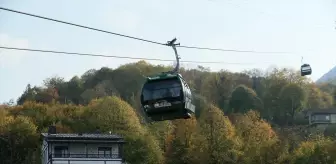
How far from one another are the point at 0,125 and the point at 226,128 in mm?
33133

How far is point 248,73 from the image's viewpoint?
565ft

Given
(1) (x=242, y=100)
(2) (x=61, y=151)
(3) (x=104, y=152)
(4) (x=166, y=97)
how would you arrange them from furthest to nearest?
(1) (x=242, y=100) < (3) (x=104, y=152) < (2) (x=61, y=151) < (4) (x=166, y=97)

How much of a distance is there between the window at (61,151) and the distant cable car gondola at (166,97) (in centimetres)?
4214

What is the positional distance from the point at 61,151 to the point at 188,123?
22893 mm

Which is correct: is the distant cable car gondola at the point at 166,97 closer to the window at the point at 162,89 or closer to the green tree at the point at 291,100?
the window at the point at 162,89

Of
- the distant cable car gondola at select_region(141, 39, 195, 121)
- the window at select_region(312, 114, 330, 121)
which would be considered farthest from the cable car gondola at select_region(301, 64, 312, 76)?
the window at select_region(312, 114, 330, 121)

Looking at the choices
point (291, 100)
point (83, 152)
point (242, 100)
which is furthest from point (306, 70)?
point (291, 100)

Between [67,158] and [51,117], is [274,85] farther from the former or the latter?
[67,158]

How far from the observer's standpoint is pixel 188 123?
95000 mm

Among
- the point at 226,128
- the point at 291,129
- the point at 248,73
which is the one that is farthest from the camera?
the point at 248,73

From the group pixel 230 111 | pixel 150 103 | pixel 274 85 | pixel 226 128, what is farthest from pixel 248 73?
pixel 150 103

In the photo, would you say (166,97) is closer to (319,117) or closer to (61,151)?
(61,151)

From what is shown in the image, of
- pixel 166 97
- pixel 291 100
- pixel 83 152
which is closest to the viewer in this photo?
pixel 166 97

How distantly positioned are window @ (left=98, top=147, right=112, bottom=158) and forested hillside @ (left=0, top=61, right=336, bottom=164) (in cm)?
988
